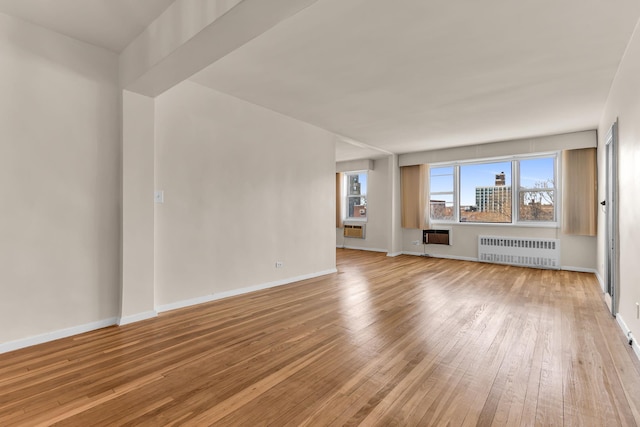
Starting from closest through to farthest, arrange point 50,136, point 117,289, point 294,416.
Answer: point 294,416, point 50,136, point 117,289

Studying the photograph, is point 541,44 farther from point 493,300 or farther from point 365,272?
point 365,272

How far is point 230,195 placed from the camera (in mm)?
4250

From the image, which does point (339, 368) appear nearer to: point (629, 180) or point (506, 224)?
point (629, 180)

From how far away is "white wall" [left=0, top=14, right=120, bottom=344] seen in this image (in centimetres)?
262

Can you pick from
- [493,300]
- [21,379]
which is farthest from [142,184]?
[493,300]

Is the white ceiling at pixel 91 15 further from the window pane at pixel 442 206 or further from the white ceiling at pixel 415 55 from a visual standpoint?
the window pane at pixel 442 206

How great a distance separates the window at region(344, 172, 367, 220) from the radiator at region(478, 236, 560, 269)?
3443mm

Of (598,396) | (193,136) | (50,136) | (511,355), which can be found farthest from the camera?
(193,136)

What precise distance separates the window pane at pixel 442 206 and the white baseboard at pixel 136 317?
22.9 feet

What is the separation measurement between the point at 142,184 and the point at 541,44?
13.8ft

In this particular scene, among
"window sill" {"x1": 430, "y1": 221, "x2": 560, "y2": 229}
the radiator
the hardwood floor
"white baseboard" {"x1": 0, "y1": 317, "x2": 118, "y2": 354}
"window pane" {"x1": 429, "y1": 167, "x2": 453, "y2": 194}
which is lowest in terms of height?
the hardwood floor

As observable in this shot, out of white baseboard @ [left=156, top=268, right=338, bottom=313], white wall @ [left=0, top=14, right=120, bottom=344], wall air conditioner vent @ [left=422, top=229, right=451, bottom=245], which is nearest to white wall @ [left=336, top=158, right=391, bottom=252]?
wall air conditioner vent @ [left=422, top=229, right=451, bottom=245]

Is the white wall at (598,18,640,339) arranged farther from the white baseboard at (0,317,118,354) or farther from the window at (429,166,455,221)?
the white baseboard at (0,317,118,354)

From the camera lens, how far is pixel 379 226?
29.4ft
